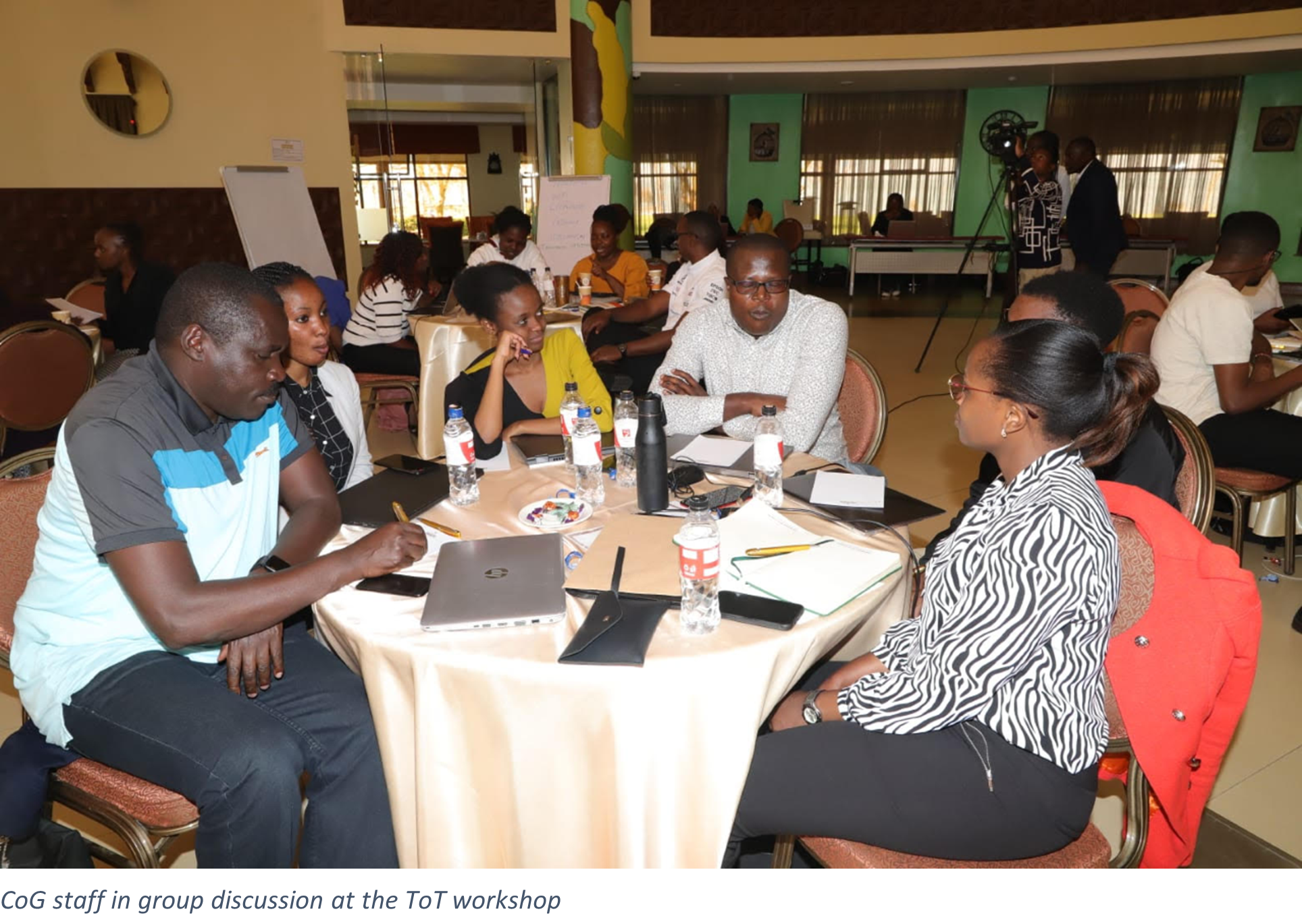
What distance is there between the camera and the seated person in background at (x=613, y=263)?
6160mm

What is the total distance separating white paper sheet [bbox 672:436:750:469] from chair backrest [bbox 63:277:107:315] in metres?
5.33

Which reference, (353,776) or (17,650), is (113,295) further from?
(353,776)

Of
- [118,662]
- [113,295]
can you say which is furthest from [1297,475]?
[113,295]

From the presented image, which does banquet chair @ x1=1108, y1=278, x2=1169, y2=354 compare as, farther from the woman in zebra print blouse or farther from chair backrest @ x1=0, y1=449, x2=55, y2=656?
chair backrest @ x1=0, y1=449, x2=55, y2=656

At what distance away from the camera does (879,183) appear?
15.1 metres

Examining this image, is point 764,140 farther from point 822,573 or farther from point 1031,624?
point 1031,624

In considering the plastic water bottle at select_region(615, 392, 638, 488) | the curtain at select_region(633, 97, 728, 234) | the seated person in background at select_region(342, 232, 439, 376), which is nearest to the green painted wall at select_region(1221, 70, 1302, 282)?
the curtain at select_region(633, 97, 728, 234)

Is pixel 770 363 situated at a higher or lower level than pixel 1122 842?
higher

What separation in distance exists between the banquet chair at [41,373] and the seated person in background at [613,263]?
3.36 metres

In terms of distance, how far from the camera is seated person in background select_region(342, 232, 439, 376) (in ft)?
16.6

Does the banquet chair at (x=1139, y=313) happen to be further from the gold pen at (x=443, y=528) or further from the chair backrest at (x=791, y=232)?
the chair backrest at (x=791, y=232)

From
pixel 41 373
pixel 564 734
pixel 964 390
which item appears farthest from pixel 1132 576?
pixel 41 373

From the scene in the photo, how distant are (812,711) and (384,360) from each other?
4117mm

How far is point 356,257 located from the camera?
9062 millimetres
